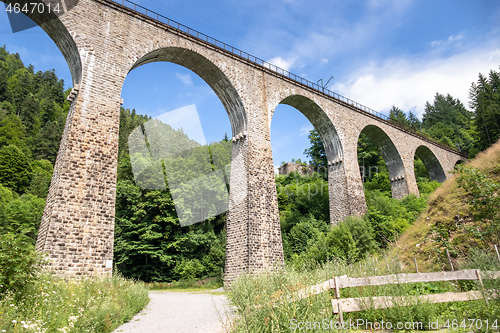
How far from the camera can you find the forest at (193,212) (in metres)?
17.2

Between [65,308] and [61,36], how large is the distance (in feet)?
36.7

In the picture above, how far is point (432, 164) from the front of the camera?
32781 mm

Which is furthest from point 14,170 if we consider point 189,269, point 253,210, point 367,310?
point 367,310

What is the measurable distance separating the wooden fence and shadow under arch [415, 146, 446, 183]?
94.7 ft

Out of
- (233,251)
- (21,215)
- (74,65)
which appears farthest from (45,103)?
(233,251)

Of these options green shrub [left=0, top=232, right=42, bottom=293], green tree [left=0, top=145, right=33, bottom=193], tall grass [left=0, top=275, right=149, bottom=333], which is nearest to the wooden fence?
tall grass [left=0, top=275, right=149, bottom=333]

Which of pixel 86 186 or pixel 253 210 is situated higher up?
pixel 86 186

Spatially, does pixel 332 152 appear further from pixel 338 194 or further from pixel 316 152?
pixel 316 152

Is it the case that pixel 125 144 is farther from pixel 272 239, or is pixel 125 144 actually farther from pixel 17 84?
pixel 17 84

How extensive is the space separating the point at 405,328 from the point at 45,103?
69.9 metres

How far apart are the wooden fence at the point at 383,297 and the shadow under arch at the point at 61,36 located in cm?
1141

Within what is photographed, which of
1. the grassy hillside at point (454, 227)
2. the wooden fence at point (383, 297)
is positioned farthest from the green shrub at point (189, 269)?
the wooden fence at point (383, 297)

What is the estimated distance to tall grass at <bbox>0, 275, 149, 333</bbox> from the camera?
488cm

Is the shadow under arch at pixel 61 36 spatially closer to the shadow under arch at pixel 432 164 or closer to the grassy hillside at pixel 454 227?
the grassy hillside at pixel 454 227
